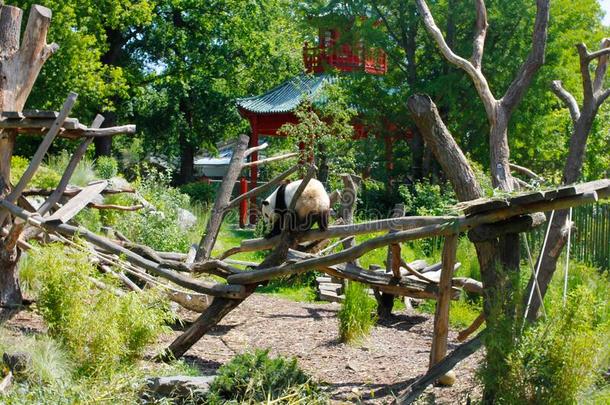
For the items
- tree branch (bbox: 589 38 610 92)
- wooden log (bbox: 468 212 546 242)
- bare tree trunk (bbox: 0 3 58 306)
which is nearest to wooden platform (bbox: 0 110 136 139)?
bare tree trunk (bbox: 0 3 58 306)

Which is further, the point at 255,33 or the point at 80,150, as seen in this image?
the point at 255,33

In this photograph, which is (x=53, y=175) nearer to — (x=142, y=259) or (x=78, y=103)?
(x=78, y=103)

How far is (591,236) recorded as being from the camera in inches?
477

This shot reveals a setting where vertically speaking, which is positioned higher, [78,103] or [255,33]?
[255,33]

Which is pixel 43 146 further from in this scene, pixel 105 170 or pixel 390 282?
pixel 105 170

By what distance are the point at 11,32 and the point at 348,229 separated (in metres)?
4.03

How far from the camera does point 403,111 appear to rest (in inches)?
703

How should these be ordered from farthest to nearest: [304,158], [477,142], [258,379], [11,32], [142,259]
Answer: [477,142] → [304,158] → [11,32] → [142,259] → [258,379]

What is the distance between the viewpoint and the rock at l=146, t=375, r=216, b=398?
535cm

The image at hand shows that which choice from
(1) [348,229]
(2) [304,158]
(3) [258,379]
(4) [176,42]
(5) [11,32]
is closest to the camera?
(3) [258,379]

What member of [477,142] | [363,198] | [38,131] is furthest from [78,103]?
[38,131]

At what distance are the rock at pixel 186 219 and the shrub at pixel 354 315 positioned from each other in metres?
6.08

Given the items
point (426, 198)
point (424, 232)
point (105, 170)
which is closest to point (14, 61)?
point (424, 232)

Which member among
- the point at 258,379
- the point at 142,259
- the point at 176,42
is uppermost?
the point at 176,42
